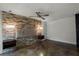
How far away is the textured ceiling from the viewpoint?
9.18ft

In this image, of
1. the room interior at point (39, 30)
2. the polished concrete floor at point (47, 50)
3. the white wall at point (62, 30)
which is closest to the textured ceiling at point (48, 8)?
the room interior at point (39, 30)

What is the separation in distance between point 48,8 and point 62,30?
0.76 metres

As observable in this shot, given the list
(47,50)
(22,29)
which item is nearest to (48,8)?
(22,29)

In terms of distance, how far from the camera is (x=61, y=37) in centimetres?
313

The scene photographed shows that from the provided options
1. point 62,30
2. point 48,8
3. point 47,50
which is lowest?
point 47,50

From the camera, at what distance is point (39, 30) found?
307 centimetres

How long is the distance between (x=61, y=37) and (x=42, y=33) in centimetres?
57

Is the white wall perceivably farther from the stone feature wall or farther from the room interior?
the stone feature wall

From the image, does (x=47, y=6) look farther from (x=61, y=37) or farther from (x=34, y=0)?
(x=61, y=37)

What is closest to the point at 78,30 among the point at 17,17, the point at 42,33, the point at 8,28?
the point at 42,33

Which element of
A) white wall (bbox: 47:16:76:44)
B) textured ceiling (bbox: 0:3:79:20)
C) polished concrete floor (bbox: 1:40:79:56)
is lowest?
polished concrete floor (bbox: 1:40:79:56)

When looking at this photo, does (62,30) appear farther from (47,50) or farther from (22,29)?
(22,29)

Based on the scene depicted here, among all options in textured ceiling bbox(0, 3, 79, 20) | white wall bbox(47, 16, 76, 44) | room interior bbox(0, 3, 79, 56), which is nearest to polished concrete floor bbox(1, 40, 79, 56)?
room interior bbox(0, 3, 79, 56)

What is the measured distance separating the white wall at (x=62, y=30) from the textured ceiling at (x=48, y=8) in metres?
0.16
